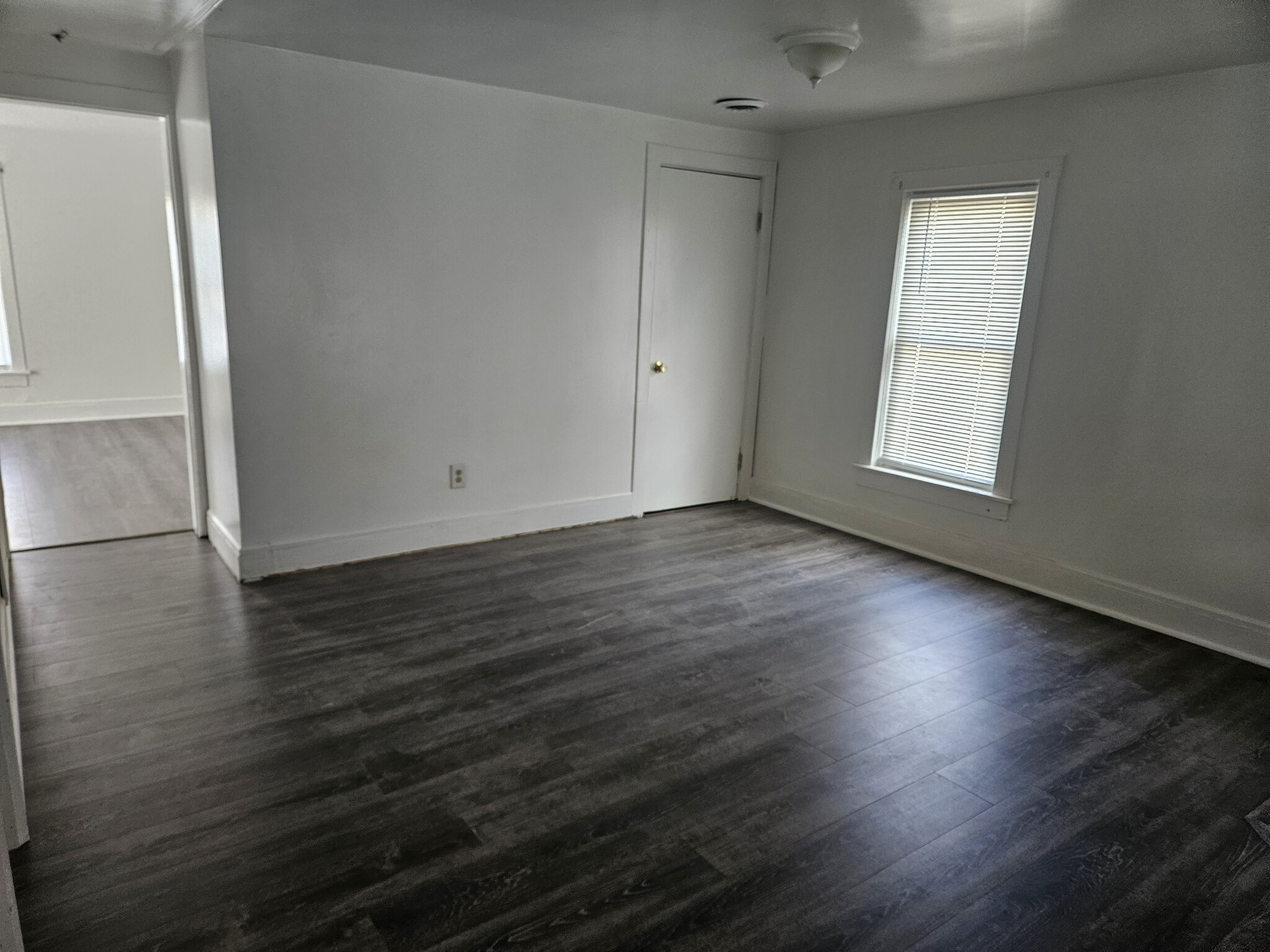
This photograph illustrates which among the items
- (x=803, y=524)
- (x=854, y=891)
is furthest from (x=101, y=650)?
(x=803, y=524)

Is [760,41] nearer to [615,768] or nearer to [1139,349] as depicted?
[1139,349]

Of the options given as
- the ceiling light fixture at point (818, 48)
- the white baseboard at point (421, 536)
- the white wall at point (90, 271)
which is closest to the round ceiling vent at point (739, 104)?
the ceiling light fixture at point (818, 48)

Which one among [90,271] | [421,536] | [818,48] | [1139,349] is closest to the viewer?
[818,48]

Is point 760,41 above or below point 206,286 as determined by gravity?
above

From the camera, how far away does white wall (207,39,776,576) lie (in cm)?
367

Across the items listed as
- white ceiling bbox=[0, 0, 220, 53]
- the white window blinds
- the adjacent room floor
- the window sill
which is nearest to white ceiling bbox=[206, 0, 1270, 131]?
white ceiling bbox=[0, 0, 220, 53]

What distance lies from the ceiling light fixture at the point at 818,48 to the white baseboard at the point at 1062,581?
2.57 metres

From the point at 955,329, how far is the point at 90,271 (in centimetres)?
758

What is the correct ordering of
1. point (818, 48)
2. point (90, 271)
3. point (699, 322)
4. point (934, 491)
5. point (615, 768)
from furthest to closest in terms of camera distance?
point (90, 271) → point (699, 322) → point (934, 491) → point (818, 48) → point (615, 768)

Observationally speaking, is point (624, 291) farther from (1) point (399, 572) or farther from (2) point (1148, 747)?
(2) point (1148, 747)

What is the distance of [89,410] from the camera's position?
7.60 metres

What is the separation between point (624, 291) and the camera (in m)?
4.84

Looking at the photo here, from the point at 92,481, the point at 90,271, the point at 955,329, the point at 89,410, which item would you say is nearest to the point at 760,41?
the point at 955,329

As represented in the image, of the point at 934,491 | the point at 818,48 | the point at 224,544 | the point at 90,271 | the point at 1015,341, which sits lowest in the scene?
the point at 224,544
